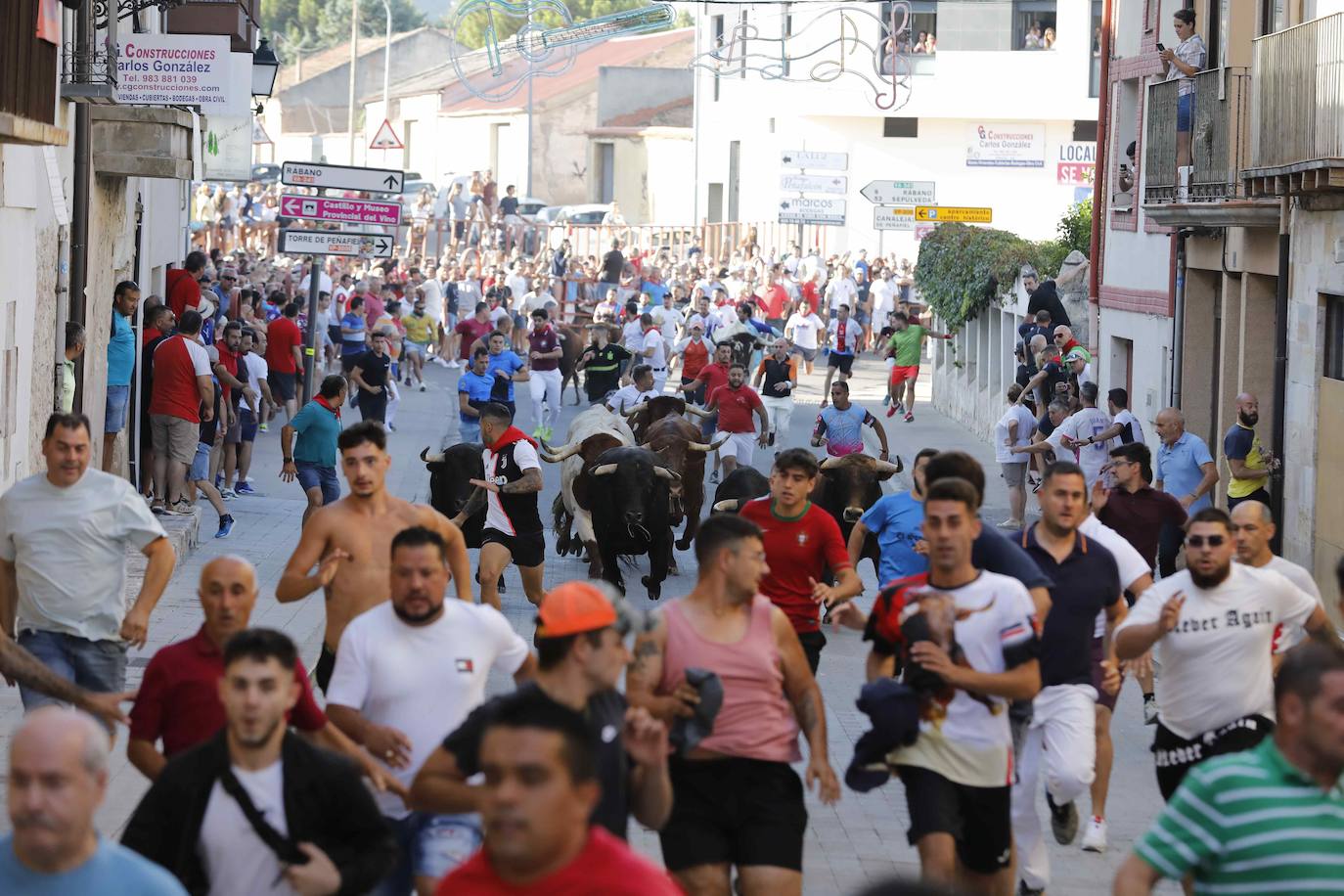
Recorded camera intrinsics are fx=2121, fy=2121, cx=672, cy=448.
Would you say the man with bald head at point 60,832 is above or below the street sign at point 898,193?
below

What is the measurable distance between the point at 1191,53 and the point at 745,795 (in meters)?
17.4

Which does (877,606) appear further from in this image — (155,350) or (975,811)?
(155,350)

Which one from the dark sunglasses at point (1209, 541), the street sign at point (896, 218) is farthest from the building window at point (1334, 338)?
the street sign at point (896, 218)

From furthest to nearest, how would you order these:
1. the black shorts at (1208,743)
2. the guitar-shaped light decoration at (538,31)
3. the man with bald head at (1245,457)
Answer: the guitar-shaped light decoration at (538,31) → the man with bald head at (1245,457) → the black shorts at (1208,743)

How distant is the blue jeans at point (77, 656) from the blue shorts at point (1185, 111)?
16.1 m

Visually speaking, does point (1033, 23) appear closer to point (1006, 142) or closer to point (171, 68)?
point (1006, 142)

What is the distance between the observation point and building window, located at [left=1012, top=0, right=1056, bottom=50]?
53812 mm

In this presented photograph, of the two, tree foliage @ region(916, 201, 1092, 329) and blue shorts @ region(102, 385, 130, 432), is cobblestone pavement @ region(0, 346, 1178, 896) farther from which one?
tree foliage @ region(916, 201, 1092, 329)

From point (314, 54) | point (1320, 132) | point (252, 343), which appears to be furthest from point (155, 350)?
point (314, 54)

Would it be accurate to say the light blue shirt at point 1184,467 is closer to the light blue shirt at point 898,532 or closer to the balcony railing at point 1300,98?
the balcony railing at point 1300,98

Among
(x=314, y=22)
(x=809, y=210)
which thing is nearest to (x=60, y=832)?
(x=809, y=210)

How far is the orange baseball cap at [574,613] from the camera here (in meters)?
5.70

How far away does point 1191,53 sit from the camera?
22.6 metres

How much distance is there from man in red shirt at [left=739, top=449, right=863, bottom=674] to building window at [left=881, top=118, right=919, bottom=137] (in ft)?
154
